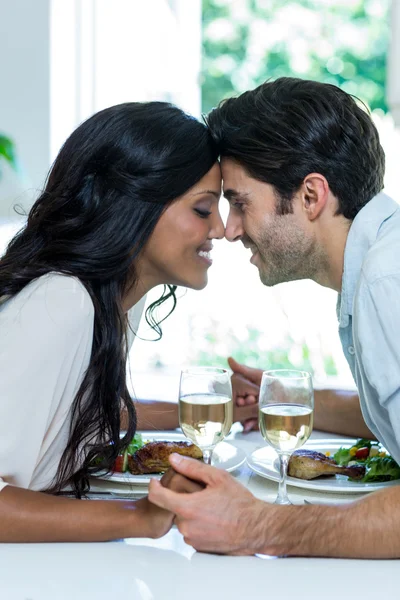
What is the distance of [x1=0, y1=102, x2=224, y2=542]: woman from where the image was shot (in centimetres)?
124

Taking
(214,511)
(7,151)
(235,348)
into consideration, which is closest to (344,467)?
(214,511)

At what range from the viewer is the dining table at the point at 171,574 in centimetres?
94

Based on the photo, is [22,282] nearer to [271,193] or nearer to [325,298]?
[271,193]

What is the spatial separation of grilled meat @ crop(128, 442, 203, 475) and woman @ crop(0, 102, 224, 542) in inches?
2.0

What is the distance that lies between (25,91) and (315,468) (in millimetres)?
3239

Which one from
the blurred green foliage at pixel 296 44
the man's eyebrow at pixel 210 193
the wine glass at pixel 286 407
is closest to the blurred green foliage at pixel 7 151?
the man's eyebrow at pixel 210 193

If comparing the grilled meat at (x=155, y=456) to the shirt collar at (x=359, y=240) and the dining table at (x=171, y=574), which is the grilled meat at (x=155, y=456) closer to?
the dining table at (x=171, y=574)

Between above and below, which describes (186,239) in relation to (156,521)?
above

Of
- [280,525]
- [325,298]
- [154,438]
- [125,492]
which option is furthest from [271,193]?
[325,298]

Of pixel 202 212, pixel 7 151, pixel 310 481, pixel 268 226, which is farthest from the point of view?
pixel 7 151

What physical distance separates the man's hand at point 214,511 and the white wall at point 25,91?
3177 mm

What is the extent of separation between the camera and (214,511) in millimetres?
1143

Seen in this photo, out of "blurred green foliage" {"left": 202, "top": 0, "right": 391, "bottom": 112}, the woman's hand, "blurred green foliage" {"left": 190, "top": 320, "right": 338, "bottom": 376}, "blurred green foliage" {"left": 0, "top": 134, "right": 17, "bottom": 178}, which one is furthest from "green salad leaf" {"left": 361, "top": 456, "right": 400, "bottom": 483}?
"blurred green foliage" {"left": 202, "top": 0, "right": 391, "bottom": 112}

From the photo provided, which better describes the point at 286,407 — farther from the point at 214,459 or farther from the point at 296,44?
the point at 296,44
